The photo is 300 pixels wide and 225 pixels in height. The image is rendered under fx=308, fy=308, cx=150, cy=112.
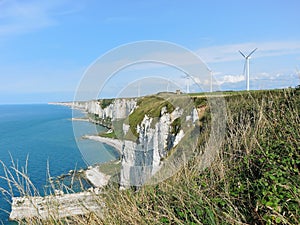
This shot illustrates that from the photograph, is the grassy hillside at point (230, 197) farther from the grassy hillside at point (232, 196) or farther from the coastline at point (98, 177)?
the coastline at point (98, 177)

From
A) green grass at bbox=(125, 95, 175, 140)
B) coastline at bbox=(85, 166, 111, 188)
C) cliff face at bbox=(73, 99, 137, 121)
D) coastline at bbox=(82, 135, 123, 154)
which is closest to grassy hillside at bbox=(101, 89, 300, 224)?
coastline at bbox=(85, 166, 111, 188)

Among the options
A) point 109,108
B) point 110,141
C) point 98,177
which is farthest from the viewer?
point 110,141

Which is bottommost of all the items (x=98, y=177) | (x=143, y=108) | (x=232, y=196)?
(x=98, y=177)

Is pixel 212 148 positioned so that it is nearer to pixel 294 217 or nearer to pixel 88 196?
pixel 88 196

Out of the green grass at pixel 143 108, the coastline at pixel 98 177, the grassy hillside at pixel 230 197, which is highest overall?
the green grass at pixel 143 108

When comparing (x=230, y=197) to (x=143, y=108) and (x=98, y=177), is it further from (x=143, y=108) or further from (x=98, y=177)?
(x=143, y=108)

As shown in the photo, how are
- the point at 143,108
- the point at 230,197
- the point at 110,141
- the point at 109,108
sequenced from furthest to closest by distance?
the point at 143,108 < the point at 110,141 < the point at 109,108 < the point at 230,197

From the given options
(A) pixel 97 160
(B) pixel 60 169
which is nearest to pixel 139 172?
(A) pixel 97 160

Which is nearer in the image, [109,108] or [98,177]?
[98,177]

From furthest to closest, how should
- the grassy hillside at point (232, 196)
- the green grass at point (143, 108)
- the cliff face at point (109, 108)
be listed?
the green grass at point (143, 108)
the cliff face at point (109, 108)
the grassy hillside at point (232, 196)

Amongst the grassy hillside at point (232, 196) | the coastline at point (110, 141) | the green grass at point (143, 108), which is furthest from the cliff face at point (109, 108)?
the grassy hillside at point (232, 196)

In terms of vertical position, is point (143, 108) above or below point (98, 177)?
above

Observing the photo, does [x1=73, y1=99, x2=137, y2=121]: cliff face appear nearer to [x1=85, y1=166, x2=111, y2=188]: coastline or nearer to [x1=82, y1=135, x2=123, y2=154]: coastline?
[x1=82, y1=135, x2=123, y2=154]: coastline

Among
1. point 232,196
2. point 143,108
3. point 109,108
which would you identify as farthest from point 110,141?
point 232,196
